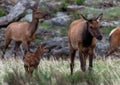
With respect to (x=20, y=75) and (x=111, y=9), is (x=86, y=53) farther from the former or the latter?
(x=111, y=9)

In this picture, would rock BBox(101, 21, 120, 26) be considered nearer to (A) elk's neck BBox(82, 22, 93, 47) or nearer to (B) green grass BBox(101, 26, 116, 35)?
(B) green grass BBox(101, 26, 116, 35)

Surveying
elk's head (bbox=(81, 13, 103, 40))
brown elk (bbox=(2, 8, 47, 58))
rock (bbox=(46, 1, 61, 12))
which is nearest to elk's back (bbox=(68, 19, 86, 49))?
elk's head (bbox=(81, 13, 103, 40))

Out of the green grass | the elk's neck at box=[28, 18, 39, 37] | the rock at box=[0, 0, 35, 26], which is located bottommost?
the green grass

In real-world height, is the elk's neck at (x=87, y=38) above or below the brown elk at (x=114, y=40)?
above

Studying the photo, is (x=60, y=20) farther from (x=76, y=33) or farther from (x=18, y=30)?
(x=76, y=33)

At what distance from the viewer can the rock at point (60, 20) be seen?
2777 centimetres

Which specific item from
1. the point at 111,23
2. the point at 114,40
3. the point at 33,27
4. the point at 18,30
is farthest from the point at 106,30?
the point at 33,27

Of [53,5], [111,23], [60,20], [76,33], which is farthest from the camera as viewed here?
[53,5]

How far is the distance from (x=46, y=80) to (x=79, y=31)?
3.26 m

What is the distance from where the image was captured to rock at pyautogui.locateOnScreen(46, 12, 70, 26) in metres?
27.8

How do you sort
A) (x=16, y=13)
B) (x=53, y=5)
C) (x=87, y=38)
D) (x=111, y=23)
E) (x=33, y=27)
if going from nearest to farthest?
(x=87, y=38) < (x=33, y=27) < (x=111, y=23) < (x=16, y=13) < (x=53, y=5)

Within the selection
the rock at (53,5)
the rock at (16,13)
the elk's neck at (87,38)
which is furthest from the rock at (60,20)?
the elk's neck at (87,38)

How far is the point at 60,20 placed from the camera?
28250 millimetres

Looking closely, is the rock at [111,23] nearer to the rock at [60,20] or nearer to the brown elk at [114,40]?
the rock at [60,20]
